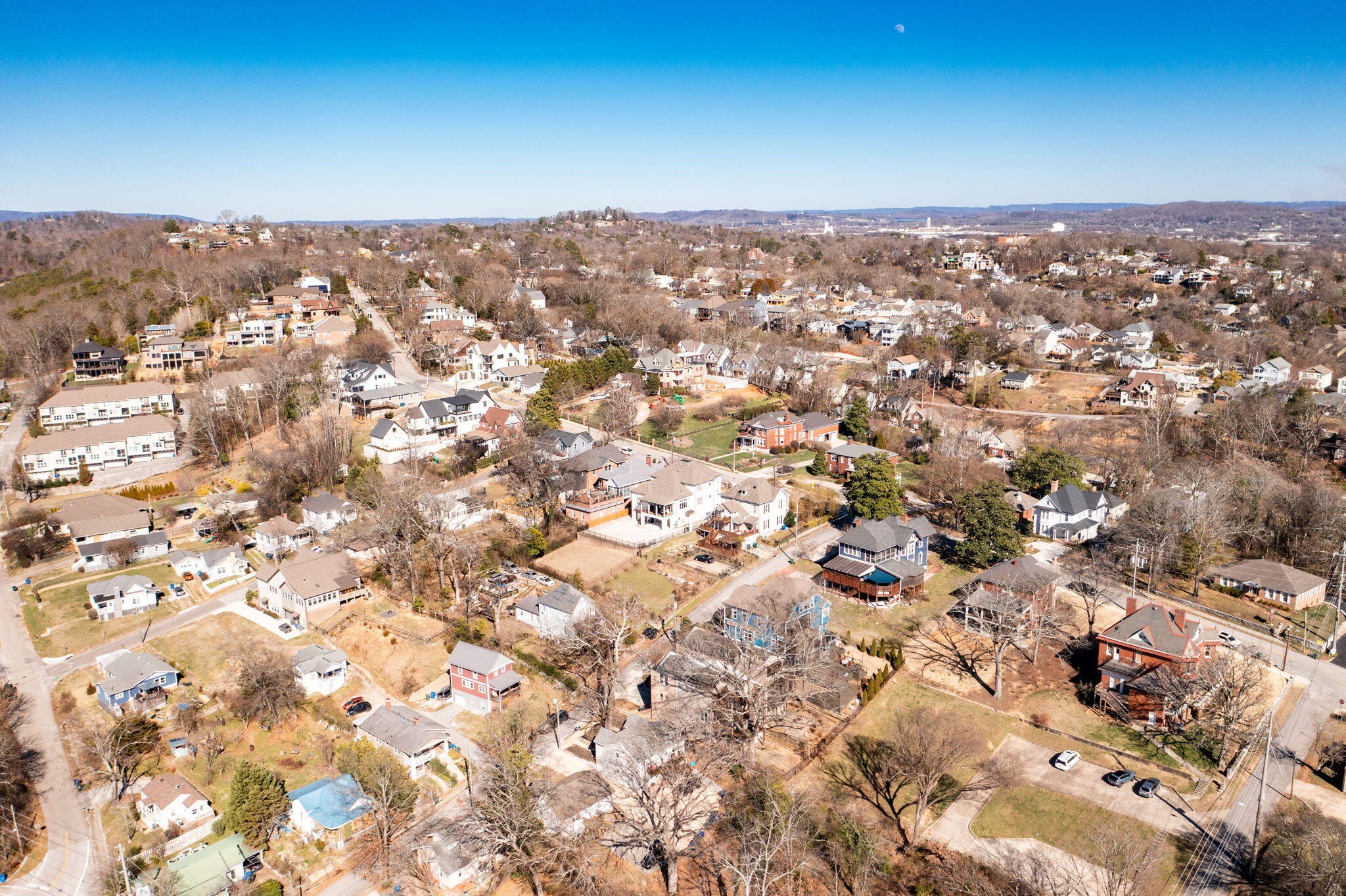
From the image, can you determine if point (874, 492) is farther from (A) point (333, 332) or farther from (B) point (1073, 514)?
(A) point (333, 332)

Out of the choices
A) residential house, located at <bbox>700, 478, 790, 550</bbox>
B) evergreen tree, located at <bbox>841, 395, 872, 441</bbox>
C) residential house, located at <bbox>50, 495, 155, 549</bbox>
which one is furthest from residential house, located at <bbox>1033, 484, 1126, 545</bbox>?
residential house, located at <bbox>50, 495, 155, 549</bbox>

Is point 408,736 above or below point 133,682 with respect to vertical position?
above

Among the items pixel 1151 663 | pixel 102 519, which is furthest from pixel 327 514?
pixel 1151 663

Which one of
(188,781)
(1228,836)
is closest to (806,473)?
(1228,836)

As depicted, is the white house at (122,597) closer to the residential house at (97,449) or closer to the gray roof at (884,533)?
→ the residential house at (97,449)

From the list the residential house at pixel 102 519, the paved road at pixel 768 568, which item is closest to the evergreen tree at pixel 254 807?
the paved road at pixel 768 568

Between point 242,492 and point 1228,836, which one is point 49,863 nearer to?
point 242,492
